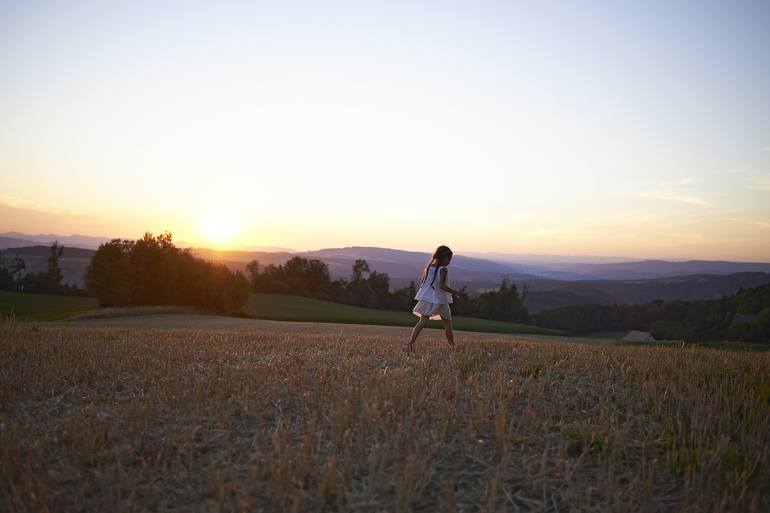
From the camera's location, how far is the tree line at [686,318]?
1929 inches

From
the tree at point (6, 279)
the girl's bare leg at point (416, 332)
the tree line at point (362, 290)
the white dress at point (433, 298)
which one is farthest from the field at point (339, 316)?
the tree at point (6, 279)

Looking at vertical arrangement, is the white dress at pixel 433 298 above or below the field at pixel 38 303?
above

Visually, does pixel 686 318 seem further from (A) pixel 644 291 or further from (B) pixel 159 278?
(A) pixel 644 291

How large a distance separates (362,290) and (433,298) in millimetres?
79423

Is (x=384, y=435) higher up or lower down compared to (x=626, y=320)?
higher up

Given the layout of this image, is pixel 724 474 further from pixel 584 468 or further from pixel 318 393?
pixel 318 393

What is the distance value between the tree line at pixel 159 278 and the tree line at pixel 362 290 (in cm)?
3367

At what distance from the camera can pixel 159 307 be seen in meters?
45.9

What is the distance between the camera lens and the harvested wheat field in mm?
4051

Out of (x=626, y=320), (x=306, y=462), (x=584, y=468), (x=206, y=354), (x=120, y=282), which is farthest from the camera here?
(x=626, y=320)

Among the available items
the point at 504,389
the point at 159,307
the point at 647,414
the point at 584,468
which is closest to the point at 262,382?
the point at 504,389

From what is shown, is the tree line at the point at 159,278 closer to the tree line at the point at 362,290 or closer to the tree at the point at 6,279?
the tree line at the point at 362,290

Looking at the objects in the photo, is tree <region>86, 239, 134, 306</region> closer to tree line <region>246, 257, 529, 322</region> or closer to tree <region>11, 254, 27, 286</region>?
tree line <region>246, 257, 529, 322</region>

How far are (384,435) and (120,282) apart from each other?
155 feet
